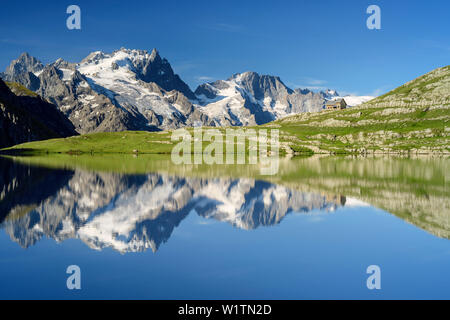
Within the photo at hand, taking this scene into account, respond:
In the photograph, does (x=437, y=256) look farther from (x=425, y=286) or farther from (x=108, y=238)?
(x=108, y=238)

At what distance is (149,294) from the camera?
53.1 feet

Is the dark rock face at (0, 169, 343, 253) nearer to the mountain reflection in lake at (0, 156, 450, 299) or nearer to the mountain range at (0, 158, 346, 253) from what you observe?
the mountain range at (0, 158, 346, 253)

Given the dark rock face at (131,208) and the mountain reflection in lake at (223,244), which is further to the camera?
the dark rock face at (131,208)

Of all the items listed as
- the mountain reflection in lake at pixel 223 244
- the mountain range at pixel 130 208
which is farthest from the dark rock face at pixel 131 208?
the mountain reflection in lake at pixel 223 244

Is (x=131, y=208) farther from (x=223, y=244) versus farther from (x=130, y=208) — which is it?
(x=223, y=244)

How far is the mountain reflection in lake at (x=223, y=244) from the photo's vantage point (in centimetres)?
1705

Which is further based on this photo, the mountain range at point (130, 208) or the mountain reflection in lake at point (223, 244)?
the mountain range at point (130, 208)

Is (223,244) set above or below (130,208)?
below

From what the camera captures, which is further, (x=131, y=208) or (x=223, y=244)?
(x=131, y=208)

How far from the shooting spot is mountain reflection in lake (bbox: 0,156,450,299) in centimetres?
1705

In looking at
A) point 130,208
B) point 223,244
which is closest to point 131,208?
point 130,208

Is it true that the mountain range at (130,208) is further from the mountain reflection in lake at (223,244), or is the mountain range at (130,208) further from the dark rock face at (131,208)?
the mountain reflection in lake at (223,244)

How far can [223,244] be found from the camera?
80.6 ft
